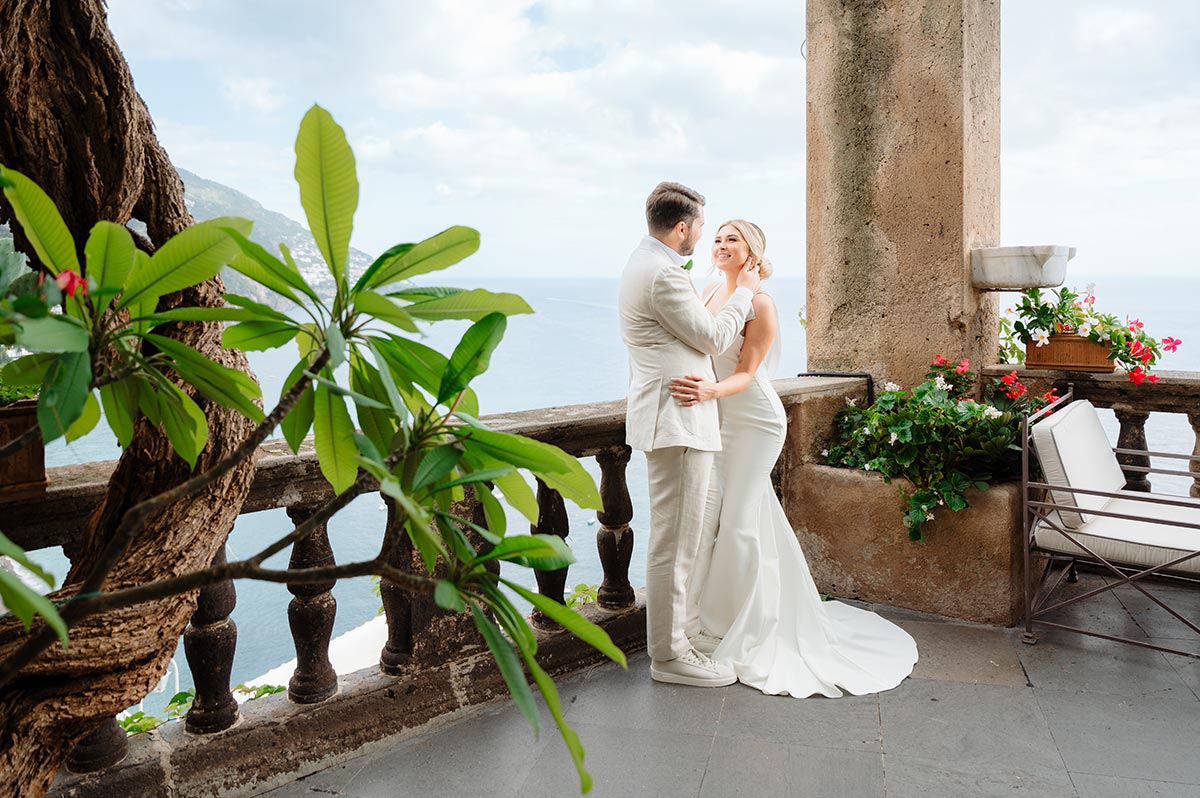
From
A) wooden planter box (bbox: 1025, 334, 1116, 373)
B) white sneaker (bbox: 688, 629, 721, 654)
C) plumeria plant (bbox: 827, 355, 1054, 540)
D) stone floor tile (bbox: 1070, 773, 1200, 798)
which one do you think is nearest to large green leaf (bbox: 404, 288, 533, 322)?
stone floor tile (bbox: 1070, 773, 1200, 798)

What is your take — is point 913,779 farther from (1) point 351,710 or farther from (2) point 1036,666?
(1) point 351,710

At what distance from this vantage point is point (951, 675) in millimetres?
2992

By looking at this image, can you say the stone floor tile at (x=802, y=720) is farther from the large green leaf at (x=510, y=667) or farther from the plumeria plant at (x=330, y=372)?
the large green leaf at (x=510, y=667)

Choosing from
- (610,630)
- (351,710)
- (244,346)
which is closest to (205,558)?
(244,346)

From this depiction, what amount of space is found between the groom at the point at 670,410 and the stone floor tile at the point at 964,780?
67cm

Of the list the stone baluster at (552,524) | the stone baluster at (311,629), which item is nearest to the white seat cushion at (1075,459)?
the stone baluster at (552,524)

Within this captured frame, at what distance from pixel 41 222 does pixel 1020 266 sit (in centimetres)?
385

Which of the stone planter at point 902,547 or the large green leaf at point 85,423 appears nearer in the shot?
the large green leaf at point 85,423

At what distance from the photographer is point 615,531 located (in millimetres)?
3148

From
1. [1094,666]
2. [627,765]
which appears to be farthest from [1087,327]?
[627,765]

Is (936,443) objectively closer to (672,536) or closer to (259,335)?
(672,536)

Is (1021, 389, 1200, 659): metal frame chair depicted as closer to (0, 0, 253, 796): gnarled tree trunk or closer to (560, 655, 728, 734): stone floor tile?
(560, 655, 728, 734): stone floor tile

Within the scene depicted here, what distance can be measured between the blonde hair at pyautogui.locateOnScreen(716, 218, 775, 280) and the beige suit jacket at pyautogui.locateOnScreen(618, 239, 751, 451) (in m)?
0.35

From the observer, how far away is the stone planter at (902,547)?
3414 mm
